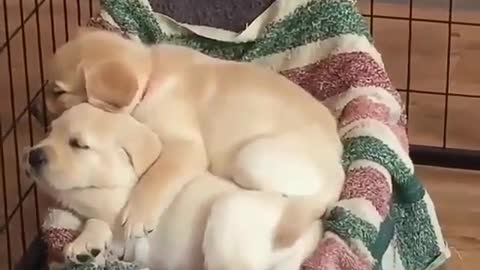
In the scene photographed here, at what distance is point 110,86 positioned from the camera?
1702 millimetres

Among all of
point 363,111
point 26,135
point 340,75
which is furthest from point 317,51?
point 26,135

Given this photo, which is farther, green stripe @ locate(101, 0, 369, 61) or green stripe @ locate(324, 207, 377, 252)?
green stripe @ locate(101, 0, 369, 61)

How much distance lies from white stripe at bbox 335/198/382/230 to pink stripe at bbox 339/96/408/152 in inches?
8.7

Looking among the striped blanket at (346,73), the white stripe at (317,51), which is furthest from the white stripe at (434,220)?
the white stripe at (317,51)

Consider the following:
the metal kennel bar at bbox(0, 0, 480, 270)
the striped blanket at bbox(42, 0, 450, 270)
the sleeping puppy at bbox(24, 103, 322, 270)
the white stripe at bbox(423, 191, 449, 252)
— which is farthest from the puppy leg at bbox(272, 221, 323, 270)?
the metal kennel bar at bbox(0, 0, 480, 270)

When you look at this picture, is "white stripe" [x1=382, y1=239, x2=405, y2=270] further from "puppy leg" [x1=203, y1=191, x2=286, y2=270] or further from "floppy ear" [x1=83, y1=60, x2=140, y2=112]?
"floppy ear" [x1=83, y1=60, x2=140, y2=112]

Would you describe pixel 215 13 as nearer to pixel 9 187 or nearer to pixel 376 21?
pixel 9 187

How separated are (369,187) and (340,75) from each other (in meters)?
0.30

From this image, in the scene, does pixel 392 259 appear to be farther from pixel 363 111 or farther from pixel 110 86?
pixel 110 86

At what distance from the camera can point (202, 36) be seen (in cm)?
204

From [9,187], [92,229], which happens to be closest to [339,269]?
[92,229]

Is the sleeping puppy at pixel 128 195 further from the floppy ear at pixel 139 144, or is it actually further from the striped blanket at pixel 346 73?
the striped blanket at pixel 346 73

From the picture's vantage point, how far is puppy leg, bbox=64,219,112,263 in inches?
62.8

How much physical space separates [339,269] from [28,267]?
1.96 feet
